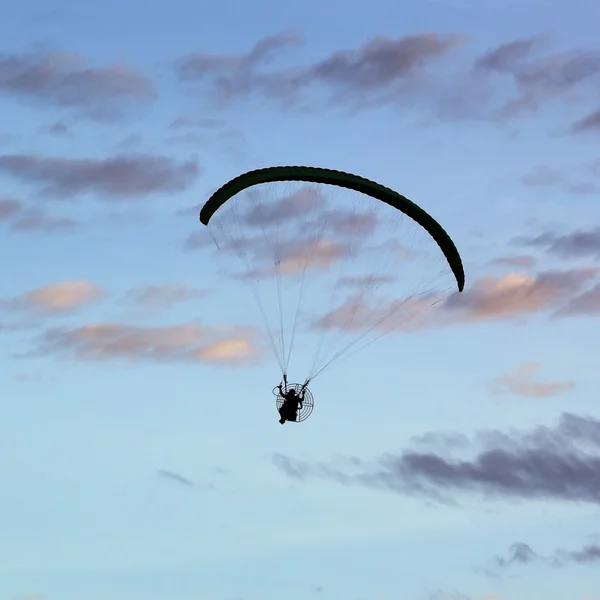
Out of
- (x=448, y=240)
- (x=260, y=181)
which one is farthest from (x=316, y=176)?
(x=448, y=240)

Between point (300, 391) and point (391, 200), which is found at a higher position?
point (391, 200)

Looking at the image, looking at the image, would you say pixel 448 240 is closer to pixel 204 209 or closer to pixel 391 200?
pixel 391 200

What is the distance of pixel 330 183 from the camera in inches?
3278

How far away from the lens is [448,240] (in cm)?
8712

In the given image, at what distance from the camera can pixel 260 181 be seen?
8381 centimetres

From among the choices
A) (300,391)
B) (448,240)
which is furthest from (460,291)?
(300,391)

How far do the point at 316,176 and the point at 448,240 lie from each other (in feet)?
28.7

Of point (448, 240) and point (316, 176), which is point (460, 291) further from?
point (316, 176)

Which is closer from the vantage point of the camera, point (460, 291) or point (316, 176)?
point (316, 176)

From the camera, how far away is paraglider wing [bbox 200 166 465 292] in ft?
271

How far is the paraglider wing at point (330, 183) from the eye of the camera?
8275 centimetres

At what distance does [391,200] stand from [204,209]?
9348mm

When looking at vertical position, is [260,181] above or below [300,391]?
above

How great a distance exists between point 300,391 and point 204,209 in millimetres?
10225
